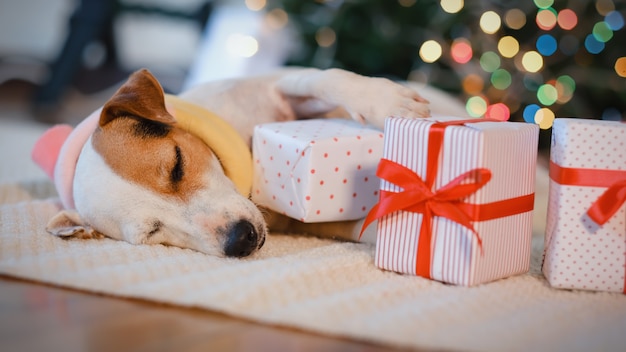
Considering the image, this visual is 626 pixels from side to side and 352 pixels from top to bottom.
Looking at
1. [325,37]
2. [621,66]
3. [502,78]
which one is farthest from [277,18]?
[621,66]

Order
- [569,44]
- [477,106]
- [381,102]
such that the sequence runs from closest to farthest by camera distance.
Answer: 1. [381,102]
2. [569,44]
3. [477,106]

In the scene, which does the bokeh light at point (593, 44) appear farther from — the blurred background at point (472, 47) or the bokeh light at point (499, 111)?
the bokeh light at point (499, 111)

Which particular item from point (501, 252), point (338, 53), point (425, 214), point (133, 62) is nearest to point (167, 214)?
point (425, 214)

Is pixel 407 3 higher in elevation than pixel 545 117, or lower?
higher

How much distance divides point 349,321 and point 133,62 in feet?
18.3

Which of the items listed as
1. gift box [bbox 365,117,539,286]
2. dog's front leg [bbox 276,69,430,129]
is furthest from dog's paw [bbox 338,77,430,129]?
gift box [bbox 365,117,539,286]

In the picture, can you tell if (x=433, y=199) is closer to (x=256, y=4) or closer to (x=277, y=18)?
(x=277, y=18)

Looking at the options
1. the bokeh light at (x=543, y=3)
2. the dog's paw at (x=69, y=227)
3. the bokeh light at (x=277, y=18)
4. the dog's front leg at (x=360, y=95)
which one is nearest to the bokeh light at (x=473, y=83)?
the bokeh light at (x=543, y=3)

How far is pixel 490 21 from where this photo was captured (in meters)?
3.45

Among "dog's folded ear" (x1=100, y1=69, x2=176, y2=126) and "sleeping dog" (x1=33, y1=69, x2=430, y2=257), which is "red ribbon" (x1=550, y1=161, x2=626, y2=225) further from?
"dog's folded ear" (x1=100, y1=69, x2=176, y2=126)

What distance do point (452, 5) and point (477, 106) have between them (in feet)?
1.69

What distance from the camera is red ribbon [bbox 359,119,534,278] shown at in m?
1.58

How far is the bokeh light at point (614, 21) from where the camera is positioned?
336 cm

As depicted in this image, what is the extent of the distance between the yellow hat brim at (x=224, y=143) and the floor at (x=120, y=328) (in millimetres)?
618
